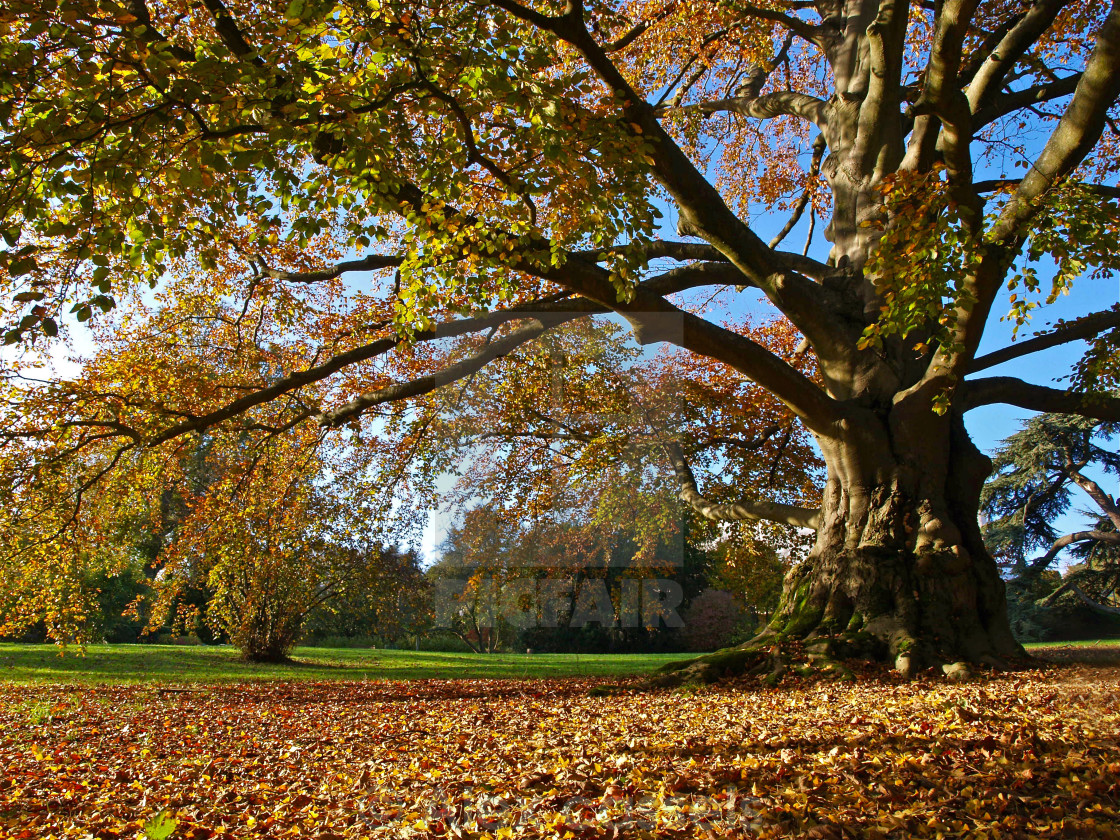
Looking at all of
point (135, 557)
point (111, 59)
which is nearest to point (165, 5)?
point (111, 59)

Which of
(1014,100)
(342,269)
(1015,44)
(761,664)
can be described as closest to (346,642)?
(342,269)

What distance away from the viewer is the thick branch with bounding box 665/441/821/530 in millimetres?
9312

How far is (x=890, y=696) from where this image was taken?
17.4 feet

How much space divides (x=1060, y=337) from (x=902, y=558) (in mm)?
3325

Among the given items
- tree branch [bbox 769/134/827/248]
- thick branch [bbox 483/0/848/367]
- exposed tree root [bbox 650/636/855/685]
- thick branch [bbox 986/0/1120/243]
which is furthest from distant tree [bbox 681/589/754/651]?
thick branch [bbox 986/0/1120/243]

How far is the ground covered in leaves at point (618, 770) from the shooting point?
2744mm

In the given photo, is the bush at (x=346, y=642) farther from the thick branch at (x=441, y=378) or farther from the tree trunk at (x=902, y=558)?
the tree trunk at (x=902, y=558)

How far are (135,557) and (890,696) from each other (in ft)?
73.4

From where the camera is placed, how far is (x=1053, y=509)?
20.4 meters

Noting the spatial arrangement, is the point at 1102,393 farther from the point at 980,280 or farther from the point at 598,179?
the point at 598,179

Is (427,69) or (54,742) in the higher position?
(427,69)

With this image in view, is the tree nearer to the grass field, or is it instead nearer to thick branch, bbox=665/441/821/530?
the grass field

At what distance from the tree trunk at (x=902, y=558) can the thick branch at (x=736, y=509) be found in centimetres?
96

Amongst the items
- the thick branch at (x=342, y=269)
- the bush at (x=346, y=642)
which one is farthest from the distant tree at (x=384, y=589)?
the bush at (x=346, y=642)
